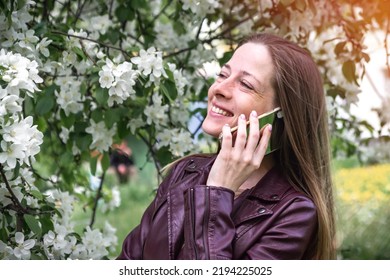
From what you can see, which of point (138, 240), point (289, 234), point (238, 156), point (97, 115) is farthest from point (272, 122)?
point (97, 115)

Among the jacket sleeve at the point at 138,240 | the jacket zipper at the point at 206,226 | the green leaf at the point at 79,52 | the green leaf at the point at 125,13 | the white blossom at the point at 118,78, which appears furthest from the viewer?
the green leaf at the point at 125,13

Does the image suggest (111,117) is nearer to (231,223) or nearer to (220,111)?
(220,111)

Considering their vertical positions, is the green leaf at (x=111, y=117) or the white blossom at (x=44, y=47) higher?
the white blossom at (x=44, y=47)

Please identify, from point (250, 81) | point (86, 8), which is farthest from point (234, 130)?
point (86, 8)

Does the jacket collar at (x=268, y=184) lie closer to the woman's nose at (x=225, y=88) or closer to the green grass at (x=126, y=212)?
the woman's nose at (x=225, y=88)

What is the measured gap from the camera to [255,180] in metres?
1.98

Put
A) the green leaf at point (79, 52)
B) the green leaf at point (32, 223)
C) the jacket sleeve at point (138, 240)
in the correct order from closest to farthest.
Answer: the jacket sleeve at point (138, 240)
the green leaf at point (32, 223)
the green leaf at point (79, 52)

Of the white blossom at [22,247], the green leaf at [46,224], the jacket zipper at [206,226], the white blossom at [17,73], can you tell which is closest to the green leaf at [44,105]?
the green leaf at [46,224]

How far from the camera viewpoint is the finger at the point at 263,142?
5.90 feet

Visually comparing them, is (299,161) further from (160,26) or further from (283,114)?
(160,26)

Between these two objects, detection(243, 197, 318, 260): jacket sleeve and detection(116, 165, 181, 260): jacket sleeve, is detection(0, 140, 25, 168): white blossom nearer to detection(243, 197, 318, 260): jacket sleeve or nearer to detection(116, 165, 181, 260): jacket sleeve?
detection(116, 165, 181, 260): jacket sleeve

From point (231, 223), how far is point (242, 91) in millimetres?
355

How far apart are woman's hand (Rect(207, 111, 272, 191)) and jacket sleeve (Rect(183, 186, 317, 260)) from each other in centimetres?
4

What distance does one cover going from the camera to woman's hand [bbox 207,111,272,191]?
5.82 ft
